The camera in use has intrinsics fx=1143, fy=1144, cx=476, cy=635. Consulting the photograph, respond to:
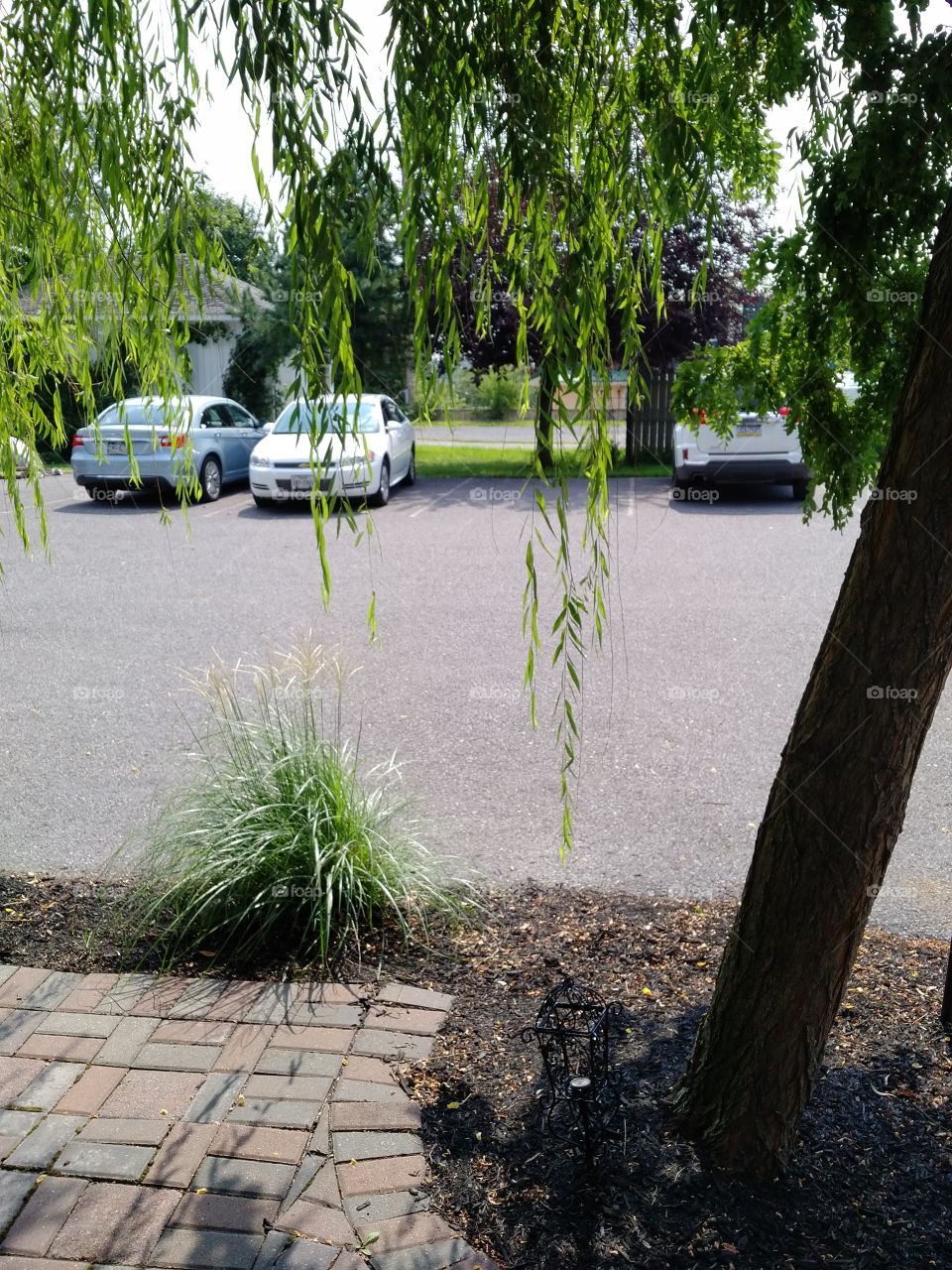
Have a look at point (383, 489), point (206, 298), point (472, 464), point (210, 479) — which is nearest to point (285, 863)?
point (206, 298)

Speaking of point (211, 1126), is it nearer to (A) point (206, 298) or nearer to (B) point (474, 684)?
(A) point (206, 298)

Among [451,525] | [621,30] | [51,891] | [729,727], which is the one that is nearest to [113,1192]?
[51,891]

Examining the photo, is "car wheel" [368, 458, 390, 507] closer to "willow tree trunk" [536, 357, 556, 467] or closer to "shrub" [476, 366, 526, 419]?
"shrub" [476, 366, 526, 419]

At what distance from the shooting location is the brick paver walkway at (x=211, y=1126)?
108 inches

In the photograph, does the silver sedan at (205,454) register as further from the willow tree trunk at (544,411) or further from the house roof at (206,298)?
the willow tree trunk at (544,411)

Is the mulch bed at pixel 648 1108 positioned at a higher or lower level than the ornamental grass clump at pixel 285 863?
lower

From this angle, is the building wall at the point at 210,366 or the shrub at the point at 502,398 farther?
the building wall at the point at 210,366

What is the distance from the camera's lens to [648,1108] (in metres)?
3.13

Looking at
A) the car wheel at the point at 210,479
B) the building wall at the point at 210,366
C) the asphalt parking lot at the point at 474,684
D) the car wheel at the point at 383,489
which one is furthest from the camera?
the building wall at the point at 210,366

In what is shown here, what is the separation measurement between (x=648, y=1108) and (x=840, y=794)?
1.08 m

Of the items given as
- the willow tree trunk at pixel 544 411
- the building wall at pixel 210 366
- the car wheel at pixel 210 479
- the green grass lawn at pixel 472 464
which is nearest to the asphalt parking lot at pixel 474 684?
the willow tree trunk at pixel 544 411

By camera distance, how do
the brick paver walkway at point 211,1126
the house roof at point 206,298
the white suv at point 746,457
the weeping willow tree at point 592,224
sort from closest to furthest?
the weeping willow tree at point 592,224 < the brick paver walkway at point 211,1126 < the house roof at point 206,298 < the white suv at point 746,457

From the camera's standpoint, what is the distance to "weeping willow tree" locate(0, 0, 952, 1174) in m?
2.36

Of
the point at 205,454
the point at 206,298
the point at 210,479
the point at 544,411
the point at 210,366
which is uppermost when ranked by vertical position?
the point at 210,366
